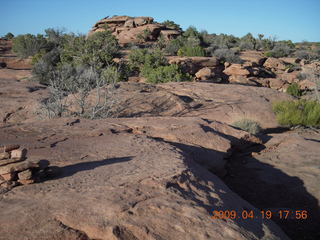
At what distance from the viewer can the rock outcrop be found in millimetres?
32312

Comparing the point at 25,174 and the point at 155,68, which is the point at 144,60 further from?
the point at 25,174

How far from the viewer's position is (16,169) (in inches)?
116

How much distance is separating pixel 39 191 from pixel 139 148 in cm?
170

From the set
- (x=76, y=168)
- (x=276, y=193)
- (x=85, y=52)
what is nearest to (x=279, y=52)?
(x=85, y=52)

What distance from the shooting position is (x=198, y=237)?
234cm

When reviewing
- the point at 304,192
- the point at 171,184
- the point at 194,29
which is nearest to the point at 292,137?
the point at 304,192

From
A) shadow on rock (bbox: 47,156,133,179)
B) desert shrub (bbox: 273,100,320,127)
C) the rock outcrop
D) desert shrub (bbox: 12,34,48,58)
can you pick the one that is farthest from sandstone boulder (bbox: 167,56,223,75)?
shadow on rock (bbox: 47,156,133,179)

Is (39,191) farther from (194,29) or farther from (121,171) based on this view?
(194,29)

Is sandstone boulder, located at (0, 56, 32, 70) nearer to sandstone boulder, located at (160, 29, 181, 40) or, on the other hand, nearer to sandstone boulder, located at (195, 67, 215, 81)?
sandstone boulder, located at (195, 67, 215, 81)

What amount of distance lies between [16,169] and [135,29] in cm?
3304

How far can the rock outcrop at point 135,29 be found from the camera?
1272 inches

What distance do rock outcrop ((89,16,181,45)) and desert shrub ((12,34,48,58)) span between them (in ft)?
27.0

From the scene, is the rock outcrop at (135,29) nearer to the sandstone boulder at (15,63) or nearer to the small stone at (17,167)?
the sandstone boulder at (15,63)

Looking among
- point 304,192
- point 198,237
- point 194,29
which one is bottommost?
point 304,192
